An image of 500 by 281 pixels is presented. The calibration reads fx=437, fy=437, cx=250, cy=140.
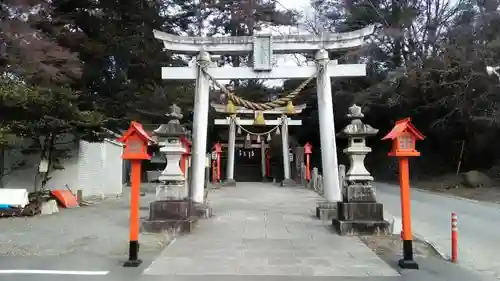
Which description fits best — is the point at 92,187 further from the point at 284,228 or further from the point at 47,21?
the point at 284,228

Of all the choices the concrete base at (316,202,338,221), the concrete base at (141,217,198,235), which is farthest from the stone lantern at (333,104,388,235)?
the concrete base at (141,217,198,235)

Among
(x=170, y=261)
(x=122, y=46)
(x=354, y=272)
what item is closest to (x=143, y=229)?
(x=170, y=261)

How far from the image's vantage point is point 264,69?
43.2ft

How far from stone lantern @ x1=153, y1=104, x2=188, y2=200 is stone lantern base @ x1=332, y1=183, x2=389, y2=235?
3.94 meters

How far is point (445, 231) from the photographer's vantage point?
11078 mm

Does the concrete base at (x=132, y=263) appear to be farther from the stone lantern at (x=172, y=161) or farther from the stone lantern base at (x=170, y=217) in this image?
the stone lantern at (x=172, y=161)

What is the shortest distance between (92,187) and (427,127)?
2541cm

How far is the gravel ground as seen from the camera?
8.43 m

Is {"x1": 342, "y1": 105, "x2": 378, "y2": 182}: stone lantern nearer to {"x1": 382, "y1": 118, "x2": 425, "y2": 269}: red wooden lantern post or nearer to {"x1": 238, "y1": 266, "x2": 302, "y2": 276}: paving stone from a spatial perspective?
{"x1": 382, "y1": 118, "x2": 425, "y2": 269}: red wooden lantern post

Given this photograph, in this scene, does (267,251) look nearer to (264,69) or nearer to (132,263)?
(132,263)

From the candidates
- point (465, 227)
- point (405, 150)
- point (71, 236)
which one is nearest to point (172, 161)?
point (71, 236)

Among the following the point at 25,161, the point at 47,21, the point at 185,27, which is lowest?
the point at 25,161

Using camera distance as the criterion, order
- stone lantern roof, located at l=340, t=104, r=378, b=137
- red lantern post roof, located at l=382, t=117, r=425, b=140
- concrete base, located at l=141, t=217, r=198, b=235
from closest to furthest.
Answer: red lantern post roof, located at l=382, t=117, r=425, b=140, concrete base, located at l=141, t=217, r=198, b=235, stone lantern roof, located at l=340, t=104, r=378, b=137

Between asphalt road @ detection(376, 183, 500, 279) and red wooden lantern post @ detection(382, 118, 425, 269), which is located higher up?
red wooden lantern post @ detection(382, 118, 425, 269)
